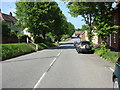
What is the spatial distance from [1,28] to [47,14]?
909 cm

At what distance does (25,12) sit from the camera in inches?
1410

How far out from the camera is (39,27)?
117 ft

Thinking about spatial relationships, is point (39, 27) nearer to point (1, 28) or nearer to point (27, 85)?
point (1, 28)

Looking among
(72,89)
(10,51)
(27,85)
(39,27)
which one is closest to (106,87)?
(72,89)

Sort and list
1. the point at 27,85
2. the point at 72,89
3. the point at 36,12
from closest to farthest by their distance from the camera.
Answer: the point at 72,89 → the point at 27,85 → the point at 36,12

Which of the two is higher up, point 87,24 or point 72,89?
point 87,24

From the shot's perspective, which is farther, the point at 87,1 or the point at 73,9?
the point at 73,9

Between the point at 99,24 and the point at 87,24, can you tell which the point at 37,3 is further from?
the point at 99,24

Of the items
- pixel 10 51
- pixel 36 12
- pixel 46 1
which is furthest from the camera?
pixel 46 1

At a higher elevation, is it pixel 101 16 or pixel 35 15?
pixel 35 15

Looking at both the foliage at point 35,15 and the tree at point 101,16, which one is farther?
the foliage at point 35,15

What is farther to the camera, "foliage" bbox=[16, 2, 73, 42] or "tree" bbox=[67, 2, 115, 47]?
"foliage" bbox=[16, 2, 73, 42]

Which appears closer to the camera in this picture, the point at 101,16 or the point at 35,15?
the point at 101,16

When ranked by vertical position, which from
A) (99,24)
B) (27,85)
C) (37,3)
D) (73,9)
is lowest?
(27,85)
